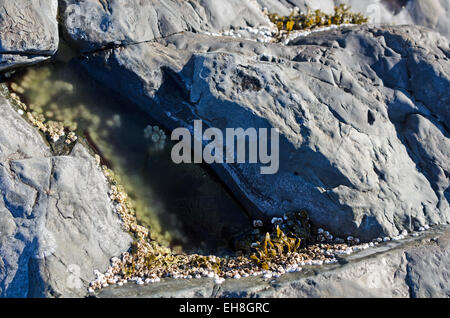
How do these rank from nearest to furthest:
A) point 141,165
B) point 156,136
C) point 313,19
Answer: point 141,165, point 156,136, point 313,19

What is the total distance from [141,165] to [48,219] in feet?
6.60

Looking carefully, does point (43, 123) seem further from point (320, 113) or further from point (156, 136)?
point (320, 113)

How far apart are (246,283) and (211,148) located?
2.55m

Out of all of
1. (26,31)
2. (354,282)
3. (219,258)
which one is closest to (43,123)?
(26,31)

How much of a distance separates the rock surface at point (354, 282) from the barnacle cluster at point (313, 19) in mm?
5805

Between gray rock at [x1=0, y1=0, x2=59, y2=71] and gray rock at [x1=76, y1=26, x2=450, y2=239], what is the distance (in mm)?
838

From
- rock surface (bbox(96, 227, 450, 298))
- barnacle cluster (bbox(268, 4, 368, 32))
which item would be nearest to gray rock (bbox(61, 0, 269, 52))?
barnacle cluster (bbox(268, 4, 368, 32))

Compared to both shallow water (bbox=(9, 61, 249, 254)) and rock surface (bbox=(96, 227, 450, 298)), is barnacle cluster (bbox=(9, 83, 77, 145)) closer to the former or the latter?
shallow water (bbox=(9, 61, 249, 254))

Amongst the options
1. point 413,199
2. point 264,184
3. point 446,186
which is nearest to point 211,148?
point 264,184

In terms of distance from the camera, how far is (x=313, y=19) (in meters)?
9.61

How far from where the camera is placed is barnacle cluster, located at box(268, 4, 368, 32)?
934cm

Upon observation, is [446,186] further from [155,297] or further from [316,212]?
[155,297]

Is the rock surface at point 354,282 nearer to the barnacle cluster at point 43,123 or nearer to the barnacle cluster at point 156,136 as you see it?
the barnacle cluster at point 156,136

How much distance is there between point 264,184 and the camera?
681cm
